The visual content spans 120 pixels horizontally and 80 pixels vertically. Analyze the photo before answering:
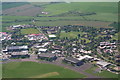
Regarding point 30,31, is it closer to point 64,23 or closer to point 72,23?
point 64,23

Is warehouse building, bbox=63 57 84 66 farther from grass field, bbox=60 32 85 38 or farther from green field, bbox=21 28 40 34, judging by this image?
green field, bbox=21 28 40 34

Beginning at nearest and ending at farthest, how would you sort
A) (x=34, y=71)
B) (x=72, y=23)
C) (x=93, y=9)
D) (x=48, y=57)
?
(x=34, y=71)
(x=48, y=57)
(x=72, y=23)
(x=93, y=9)

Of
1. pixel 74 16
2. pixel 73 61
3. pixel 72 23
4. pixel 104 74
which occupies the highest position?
pixel 74 16

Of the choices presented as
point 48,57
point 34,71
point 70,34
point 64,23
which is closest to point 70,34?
point 70,34

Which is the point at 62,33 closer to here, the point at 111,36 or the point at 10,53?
the point at 111,36

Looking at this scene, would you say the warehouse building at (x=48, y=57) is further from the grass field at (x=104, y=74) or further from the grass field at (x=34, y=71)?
the grass field at (x=104, y=74)

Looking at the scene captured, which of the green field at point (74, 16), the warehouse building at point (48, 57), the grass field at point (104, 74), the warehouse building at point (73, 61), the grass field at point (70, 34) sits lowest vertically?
the grass field at point (104, 74)

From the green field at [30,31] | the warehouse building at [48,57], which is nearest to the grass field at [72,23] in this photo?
the green field at [30,31]

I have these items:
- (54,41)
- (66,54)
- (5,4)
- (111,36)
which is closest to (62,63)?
(66,54)
